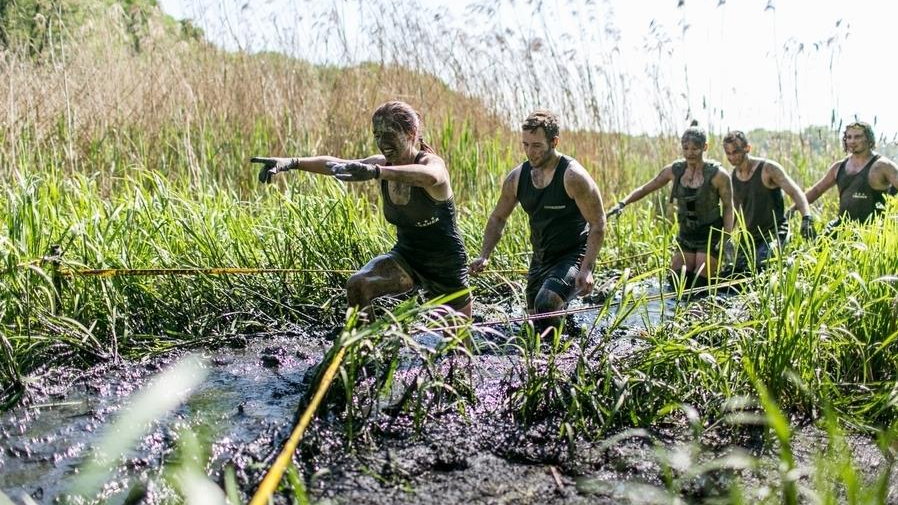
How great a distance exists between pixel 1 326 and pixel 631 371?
2.78 m

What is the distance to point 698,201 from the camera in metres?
6.92

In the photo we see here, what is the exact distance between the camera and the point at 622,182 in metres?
9.17

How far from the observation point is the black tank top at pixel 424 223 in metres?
4.37

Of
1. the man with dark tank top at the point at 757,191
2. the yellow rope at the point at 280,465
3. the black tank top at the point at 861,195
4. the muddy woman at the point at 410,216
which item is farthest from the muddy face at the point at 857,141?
the yellow rope at the point at 280,465

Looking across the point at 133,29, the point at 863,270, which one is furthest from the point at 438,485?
the point at 133,29

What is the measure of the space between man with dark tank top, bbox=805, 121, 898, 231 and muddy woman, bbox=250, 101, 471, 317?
391 cm

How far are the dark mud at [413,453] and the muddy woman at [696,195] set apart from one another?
11.4 ft

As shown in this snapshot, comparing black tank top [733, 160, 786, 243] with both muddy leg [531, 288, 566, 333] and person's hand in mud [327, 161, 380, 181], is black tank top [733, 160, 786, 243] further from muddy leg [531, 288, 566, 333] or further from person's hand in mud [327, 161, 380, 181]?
person's hand in mud [327, 161, 380, 181]

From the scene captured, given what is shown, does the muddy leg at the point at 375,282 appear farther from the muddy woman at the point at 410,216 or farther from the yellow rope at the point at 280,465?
the yellow rope at the point at 280,465

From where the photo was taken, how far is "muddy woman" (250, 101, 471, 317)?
420 cm

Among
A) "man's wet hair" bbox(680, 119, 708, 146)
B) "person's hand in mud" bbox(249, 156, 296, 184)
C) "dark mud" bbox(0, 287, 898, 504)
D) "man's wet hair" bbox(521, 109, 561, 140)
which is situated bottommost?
"dark mud" bbox(0, 287, 898, 504)

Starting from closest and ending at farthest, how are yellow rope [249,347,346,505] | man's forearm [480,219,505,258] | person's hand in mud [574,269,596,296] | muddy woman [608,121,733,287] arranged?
yellow rope [249,347,346,505]
person's hand in mud [574,269,596,296]
man's forearm [480,219,505,258]
muddy woman [608,121,733,287]

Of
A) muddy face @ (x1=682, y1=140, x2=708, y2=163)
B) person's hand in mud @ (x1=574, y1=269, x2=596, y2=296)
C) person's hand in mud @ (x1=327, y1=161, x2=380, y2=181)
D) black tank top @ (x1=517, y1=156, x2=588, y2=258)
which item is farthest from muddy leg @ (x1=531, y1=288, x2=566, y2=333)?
muddy face @ (x1=682, y1=140, x2=708, y2=163)

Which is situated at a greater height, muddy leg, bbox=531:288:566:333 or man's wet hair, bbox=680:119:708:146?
man's wet hair, bbox=680:119:708:146
